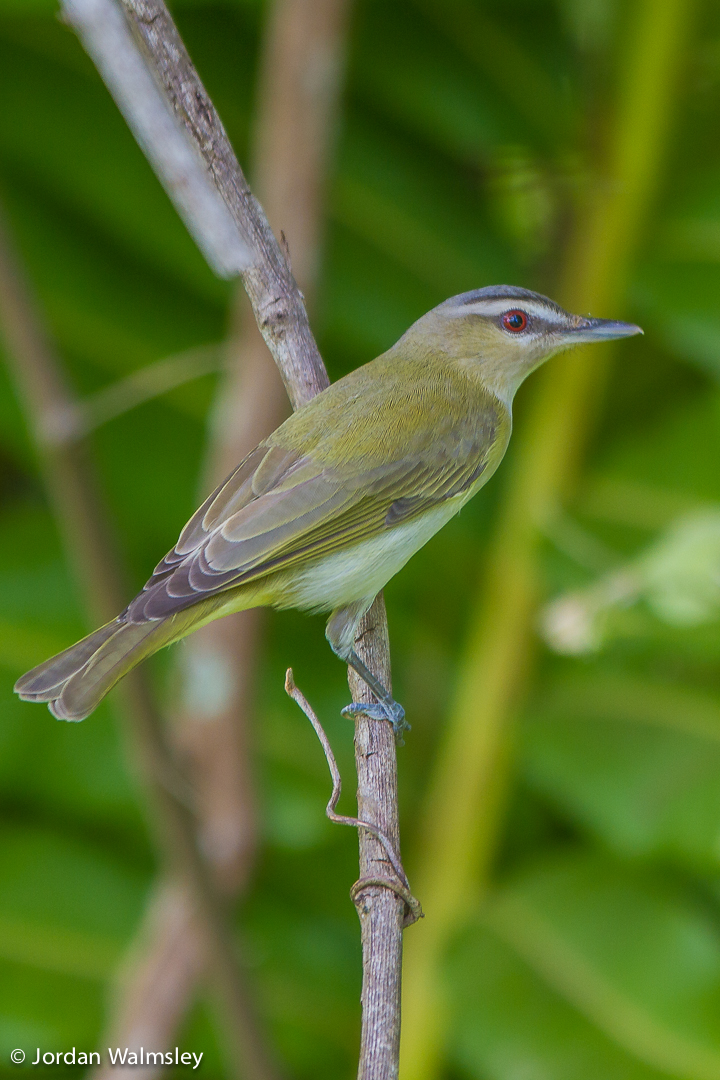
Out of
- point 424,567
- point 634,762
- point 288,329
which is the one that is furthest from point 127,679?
point 424,567

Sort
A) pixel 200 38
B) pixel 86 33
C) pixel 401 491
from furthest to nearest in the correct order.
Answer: pixel 200 38 → pixel 401 491 → pixel 86 33

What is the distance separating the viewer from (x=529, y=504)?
390 cm

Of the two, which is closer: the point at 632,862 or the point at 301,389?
the point at 301,389

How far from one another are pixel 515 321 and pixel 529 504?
109 cm

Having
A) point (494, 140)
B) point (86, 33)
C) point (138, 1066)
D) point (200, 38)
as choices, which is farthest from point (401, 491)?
point (200, 38)

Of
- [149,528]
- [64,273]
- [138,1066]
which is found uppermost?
[64,273]

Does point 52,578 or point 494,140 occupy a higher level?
point 494,140

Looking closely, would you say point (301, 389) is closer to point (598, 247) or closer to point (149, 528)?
point (149, 528)

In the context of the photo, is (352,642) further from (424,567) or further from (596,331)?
(424,567)

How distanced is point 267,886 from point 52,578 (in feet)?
4.22

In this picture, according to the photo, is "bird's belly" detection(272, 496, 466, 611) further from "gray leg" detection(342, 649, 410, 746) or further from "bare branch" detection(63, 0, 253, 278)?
"bare branch" detection(63, 0, 253, 278)

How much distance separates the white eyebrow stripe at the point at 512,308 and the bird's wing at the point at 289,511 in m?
0.52

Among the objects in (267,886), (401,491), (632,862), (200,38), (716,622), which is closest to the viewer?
(401,491)

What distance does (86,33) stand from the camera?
1.50 meters
